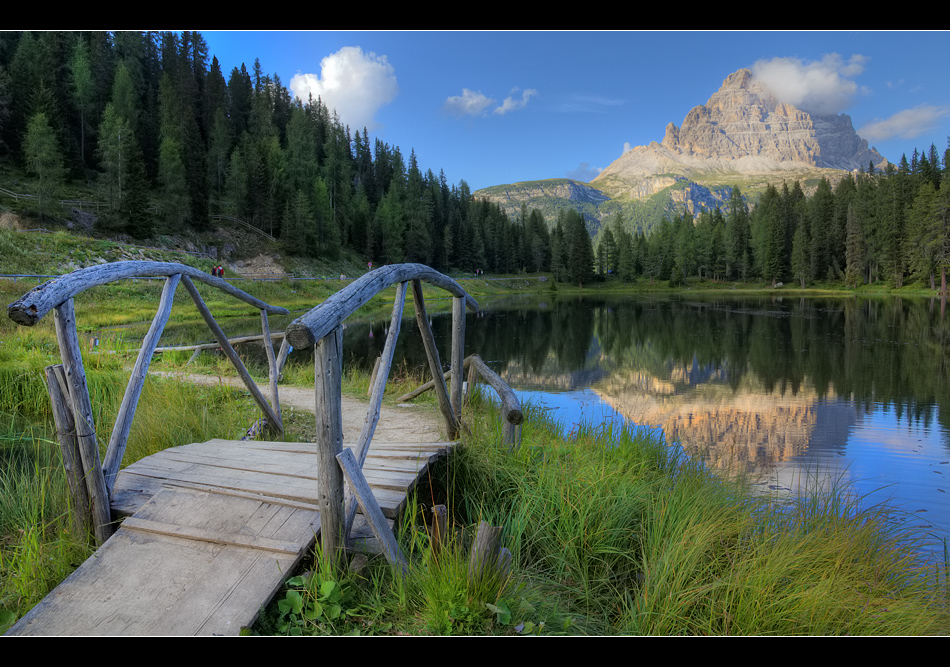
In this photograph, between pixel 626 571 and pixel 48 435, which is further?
pixel 48 435

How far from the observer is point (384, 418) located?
298 inches

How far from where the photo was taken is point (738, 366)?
732 inches

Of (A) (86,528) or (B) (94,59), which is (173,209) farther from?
(A) (86,528)

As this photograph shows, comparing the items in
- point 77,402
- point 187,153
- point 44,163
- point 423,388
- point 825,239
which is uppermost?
point 187,153

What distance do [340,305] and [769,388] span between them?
15.8m

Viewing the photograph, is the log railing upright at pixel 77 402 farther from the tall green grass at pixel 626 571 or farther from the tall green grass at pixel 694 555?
the tall green grass at pixel 694 555

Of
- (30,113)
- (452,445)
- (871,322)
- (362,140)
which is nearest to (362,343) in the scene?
(452,445)

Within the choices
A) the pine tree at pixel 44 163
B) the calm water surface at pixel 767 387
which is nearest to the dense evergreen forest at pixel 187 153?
the pine tree at pixel 44 163

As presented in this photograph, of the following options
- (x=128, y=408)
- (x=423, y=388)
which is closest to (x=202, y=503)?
(x=128, y=408)

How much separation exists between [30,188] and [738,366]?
5594 cm

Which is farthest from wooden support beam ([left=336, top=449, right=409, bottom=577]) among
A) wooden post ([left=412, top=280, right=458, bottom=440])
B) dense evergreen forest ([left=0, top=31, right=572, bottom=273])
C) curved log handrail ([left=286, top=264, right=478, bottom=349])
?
dense evergreen forest ([left=0, top=31, right=572, bottom=273])

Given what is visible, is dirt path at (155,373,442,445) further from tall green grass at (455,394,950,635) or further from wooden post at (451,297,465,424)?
tall green grass at (455,394,950,635)

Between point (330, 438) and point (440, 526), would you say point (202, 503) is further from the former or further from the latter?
point (440, 526)

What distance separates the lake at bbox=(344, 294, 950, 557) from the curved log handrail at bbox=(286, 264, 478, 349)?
3619 mm
